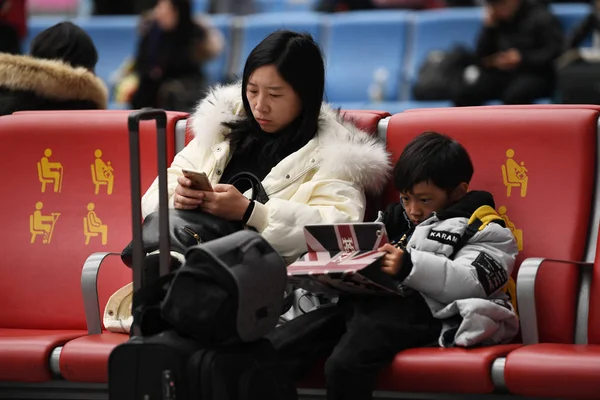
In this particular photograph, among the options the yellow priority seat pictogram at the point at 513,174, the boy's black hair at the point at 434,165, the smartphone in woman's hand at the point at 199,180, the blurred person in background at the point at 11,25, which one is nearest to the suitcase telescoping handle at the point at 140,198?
the smartphone in woman's hand at the point at 199,180

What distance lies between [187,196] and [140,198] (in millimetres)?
389

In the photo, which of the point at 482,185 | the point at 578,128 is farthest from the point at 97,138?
the point at 578,128

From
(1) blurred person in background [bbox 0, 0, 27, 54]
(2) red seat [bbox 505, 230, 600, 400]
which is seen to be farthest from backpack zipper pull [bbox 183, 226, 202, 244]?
(1) blurred person in background [bbox 0, 0, 27, 54]

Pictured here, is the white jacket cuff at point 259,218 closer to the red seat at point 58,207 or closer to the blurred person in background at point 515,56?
the red seat at point 58,207

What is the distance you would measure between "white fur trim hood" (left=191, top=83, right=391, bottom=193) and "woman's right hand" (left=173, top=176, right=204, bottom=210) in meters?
0.36

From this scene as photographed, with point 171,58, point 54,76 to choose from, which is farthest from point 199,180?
point 171,58

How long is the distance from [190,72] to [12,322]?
12.5 feet

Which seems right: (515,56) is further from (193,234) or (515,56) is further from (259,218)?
(193,234)

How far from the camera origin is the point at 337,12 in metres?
9.13

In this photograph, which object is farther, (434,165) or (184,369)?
(434,165)

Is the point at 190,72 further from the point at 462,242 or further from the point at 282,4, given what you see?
the point at 462,242

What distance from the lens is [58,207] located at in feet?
14.4

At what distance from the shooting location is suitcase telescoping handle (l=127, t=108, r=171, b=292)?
331 cm

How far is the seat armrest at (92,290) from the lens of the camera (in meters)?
3.94
